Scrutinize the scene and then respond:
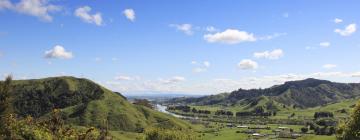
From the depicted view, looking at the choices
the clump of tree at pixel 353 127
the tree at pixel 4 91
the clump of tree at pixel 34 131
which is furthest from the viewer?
the clump of tree at pixel 353 127

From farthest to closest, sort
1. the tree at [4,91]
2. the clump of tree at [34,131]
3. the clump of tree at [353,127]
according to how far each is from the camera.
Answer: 1. the clump of tree at [353,127]
2. the tree at [4,91]
3. the clump of tree at [34,131]

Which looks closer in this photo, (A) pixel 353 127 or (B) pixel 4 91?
(B) pixel 4 91

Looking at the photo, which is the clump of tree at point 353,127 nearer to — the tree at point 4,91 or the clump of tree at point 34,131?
the clump of tree at point 34,131

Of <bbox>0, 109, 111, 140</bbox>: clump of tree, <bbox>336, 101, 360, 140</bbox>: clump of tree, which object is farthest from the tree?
<bbox>336, 101, 360, 140</bbox>: clump of tree

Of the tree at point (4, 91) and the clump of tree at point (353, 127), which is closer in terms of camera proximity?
the tree at point (4, 91)

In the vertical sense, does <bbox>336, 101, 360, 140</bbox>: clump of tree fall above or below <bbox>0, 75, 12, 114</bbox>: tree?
below

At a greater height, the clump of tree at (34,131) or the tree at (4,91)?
the tree at (4,91)

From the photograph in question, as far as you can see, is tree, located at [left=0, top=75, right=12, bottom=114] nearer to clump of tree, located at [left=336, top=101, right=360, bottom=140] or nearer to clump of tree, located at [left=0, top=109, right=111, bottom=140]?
clump of tree, located at [left=0, top=109, right=111, bottom=140]

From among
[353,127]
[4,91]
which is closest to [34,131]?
[4,91]

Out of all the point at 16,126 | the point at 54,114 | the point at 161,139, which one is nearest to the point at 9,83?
the point at 16,126

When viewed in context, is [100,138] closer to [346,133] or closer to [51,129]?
[51,129]

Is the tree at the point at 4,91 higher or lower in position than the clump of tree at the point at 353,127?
higher

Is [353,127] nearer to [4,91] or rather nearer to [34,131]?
[34,131]

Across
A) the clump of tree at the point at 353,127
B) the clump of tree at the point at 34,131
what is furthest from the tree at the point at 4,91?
the clump of tree at the point at 353,127
